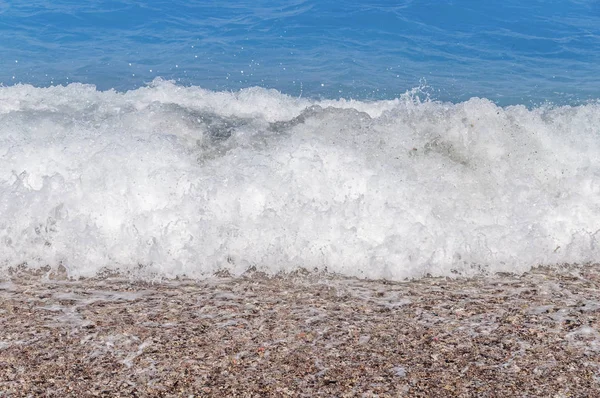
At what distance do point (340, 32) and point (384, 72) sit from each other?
3.47 metres

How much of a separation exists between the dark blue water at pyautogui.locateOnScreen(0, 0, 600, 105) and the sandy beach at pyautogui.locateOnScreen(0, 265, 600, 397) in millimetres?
6716

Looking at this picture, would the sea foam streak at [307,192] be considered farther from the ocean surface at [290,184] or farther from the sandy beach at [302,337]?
the sandy beach at [302,337]

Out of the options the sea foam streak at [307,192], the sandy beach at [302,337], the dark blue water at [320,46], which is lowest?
the sandy beach at [302,337]

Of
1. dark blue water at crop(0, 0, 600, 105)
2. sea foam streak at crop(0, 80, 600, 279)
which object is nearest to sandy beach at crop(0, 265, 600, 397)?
sea foam streak at crop(0, 80, 600, 279)

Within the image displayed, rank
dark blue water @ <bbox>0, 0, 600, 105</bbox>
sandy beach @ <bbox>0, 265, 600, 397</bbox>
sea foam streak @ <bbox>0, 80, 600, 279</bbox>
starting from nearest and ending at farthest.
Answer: sandy beach @ <bbox>0, 265, 600, 397</bbox>, sea foam streak @ <bbox>0, 80, 600, 279</bbox>, dark blue water @ <bbox>0, 0, 600, 105</bbox>

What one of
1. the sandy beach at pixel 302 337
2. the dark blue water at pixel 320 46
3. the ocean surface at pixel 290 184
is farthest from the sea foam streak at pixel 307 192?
the dark blue water at pixel 320 46

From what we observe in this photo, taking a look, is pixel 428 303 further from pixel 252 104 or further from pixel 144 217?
pixel 252 104

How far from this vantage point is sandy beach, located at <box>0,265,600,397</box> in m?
3.71

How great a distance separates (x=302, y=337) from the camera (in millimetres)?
4207

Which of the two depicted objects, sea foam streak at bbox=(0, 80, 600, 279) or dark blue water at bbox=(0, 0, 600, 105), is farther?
dark blue water at bbox=(0, 0, 600, 105)

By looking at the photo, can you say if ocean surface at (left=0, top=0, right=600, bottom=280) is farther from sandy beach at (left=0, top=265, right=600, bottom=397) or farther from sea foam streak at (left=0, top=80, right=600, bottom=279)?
sandy beach at (left=0, top=265, right=600, bottom=397)

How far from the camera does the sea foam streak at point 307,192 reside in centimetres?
541

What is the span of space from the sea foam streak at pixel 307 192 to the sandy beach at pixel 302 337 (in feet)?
0.93

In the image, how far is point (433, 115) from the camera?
24.1 ft
